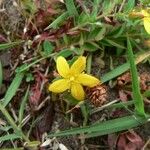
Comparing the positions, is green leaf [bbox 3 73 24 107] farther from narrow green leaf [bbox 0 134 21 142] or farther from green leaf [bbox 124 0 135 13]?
green leaf [bbox 124 0 135 13]

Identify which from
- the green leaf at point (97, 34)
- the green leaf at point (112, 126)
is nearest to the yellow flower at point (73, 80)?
the green leaf at point (112, 126)

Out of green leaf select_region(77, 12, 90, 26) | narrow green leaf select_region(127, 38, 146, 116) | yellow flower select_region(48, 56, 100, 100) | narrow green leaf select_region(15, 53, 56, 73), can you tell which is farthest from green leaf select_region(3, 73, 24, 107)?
narrow green leaf select_region(127, 38, 146, 116)

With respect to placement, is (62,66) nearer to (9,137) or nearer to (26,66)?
(26,66)

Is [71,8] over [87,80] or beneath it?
over

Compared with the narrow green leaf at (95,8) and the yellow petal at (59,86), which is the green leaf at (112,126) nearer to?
the yellow petal at (59,86)

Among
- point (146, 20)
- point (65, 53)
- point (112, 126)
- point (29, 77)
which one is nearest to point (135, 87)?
point (112, 126)

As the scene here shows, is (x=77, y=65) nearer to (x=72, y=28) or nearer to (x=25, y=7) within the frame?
(x=72, y=28)

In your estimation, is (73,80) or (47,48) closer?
(73,80)
